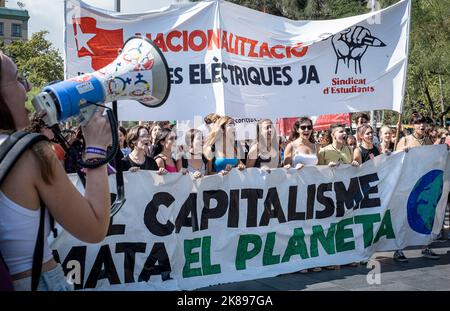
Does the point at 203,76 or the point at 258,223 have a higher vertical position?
the point at 203,76

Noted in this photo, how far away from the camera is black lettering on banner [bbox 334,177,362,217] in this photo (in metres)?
5.49

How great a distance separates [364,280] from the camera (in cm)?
498

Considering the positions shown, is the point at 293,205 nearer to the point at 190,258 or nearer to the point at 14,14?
the point at 190,258

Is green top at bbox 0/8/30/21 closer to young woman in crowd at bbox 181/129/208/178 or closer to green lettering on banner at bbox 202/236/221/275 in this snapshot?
young woman in crowd at bbox 181/129/208/178

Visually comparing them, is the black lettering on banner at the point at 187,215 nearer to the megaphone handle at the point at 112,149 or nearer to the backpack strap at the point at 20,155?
the megaphone handle at the point at 112,149

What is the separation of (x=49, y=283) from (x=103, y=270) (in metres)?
2.76

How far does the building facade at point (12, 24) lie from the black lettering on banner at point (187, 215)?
3192 inches

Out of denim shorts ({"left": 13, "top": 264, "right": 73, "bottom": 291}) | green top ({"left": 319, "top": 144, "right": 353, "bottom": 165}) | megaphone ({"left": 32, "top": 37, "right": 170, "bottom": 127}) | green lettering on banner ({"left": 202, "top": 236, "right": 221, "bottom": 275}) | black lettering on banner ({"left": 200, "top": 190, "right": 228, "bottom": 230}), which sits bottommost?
green lettering on banner ({"left": 202, "top": 236, "right": 221, "bottom": 275})

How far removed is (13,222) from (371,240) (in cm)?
476

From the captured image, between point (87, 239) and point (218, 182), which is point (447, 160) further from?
point (87, 239)

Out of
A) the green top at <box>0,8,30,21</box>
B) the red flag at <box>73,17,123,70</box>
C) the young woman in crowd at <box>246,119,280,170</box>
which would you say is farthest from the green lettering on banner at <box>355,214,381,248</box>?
the green top at <box>0,8,30,21</box>

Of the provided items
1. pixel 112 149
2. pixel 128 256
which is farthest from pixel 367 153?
pixel 112 149

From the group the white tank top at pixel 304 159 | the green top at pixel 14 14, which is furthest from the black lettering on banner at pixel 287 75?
the green top at pixel 14 14

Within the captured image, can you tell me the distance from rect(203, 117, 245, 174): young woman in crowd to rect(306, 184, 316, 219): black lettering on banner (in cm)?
79
